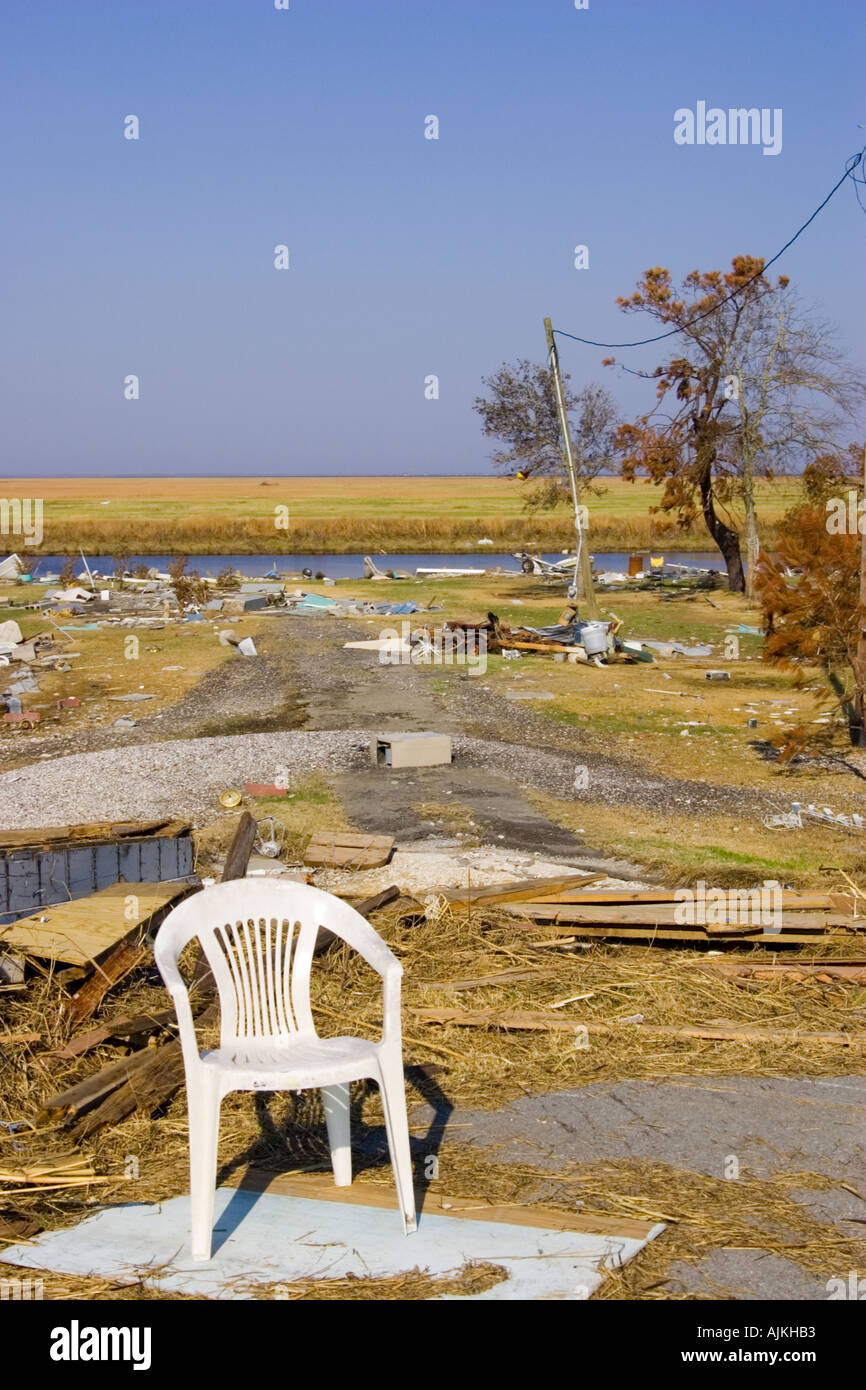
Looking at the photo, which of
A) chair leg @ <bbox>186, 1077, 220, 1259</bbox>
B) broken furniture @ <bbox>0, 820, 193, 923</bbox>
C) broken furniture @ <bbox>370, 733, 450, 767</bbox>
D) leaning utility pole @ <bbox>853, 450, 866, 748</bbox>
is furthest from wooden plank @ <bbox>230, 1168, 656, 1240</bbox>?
leaning utility pole @ <bbox>853, 450, 866, 748</bbox>

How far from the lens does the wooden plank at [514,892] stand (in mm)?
6770

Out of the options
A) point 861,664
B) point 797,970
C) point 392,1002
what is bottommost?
point 797,970

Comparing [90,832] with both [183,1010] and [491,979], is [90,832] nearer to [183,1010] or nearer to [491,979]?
[491,979]

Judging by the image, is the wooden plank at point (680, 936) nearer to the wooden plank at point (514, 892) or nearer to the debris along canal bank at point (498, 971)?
the debris along canal bank at point (498, 971)

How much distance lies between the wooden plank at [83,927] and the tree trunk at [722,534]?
2359 centimetres

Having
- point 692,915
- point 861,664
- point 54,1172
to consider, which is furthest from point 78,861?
point 861,664

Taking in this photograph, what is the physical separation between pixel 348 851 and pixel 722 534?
75.3ft

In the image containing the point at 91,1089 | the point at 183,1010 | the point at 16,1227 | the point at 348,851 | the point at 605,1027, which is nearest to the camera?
the point at 183,1010

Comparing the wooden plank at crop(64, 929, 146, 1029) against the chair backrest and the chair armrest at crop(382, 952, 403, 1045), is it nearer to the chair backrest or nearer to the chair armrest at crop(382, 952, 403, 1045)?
the chair backrest

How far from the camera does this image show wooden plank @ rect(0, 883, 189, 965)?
5523 millimetres

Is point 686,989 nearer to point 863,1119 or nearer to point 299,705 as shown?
point 863,1119

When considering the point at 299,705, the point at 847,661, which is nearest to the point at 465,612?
the point at 299,705

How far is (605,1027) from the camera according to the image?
17.3ft
